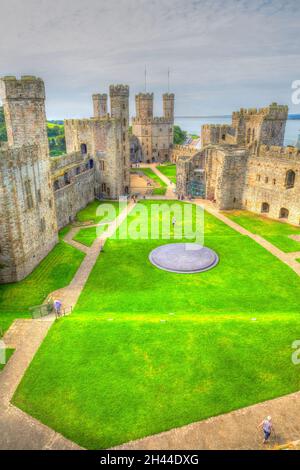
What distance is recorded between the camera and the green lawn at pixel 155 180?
5059 cm

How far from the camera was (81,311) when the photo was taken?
20.0 m

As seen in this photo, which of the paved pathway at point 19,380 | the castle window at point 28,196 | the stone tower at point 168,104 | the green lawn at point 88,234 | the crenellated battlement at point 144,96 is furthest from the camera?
the stone tower at point 168,104

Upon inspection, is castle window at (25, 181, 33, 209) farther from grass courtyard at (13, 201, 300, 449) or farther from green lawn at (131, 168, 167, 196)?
green lawn at (131, 168, 167, 196)

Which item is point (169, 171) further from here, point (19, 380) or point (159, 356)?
point (19, 380)

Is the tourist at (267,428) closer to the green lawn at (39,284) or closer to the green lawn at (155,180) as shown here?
the green lawn at (39,284)

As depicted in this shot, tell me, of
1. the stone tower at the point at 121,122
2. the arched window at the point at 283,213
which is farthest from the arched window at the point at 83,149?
the arched window at the point at 283,213

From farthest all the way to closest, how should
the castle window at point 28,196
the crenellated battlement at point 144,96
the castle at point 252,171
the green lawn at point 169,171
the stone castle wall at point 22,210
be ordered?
Result: the crenellated battlement at point 144,96 < the green lawn at point 169,171 < the castle at point 252,171 < the castle window at point 28,196 < the stone castle wall at point 22,210

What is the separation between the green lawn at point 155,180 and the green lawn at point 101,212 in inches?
280

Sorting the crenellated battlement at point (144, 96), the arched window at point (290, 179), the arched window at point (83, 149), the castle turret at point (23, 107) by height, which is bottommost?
the arched window at point (290, 179)

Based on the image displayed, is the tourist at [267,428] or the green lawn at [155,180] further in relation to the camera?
the green lawn at [155,180]

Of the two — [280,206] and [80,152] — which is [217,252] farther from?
[80,152]

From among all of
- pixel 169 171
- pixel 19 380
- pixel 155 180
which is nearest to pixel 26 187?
pixel 19 380

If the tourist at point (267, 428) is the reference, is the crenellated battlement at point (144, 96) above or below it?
above

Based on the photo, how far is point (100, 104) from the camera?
5947cm
